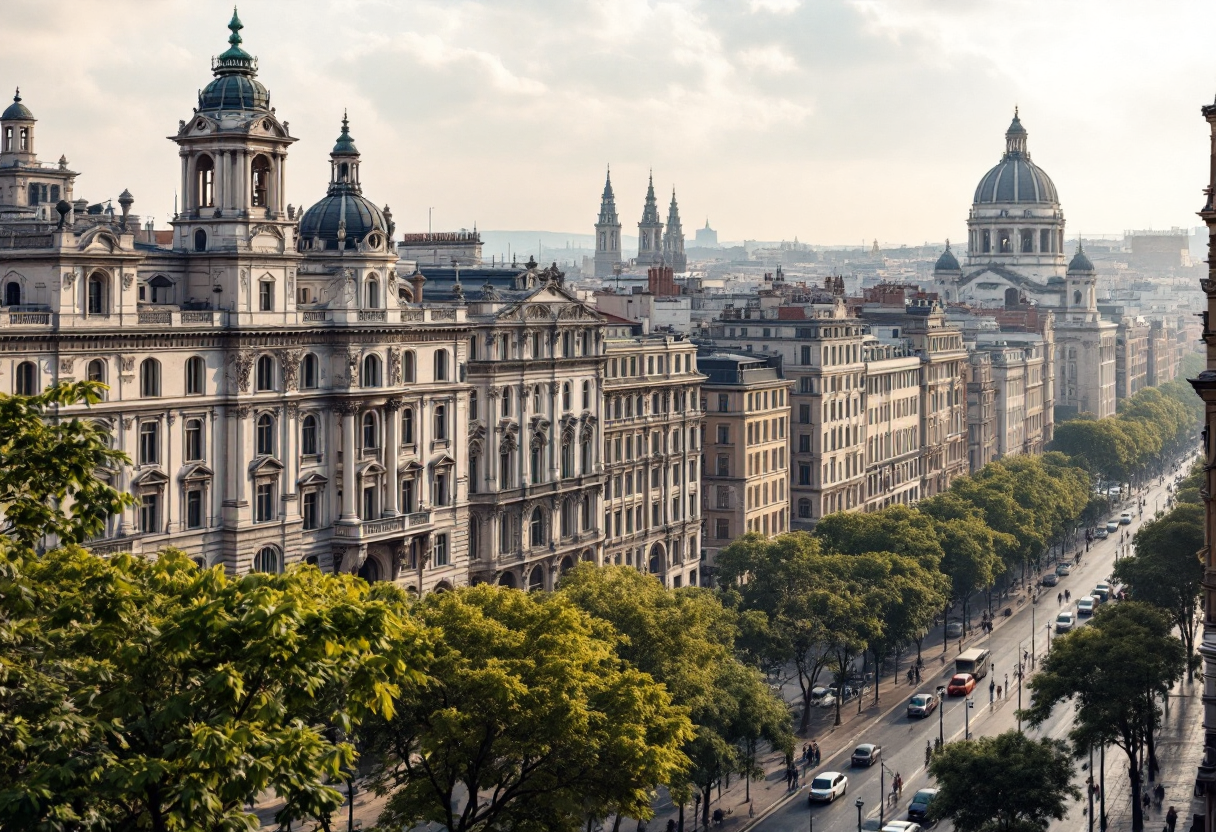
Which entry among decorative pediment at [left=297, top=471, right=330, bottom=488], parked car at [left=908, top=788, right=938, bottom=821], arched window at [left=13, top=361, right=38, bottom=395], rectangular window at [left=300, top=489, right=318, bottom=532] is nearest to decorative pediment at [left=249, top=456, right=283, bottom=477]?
decorative pediment at [left=297, top=471, right=330, bottom=488]

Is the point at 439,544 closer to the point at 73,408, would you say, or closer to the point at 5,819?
the point at 73,408

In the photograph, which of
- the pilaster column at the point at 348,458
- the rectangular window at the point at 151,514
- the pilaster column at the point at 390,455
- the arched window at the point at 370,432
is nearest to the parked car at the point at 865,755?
the pilaster column at the point at 390,455

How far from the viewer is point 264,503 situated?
102 meters

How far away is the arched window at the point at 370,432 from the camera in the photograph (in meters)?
109

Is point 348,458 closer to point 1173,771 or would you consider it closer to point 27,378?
point 27,378

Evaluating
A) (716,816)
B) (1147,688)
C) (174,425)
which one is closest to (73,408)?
(174,425)

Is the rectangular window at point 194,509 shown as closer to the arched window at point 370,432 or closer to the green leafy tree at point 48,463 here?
the arched window at point 370,432

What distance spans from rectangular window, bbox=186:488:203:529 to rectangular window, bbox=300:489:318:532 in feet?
24.3

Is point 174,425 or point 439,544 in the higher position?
point 174,425

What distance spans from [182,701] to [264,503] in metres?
63.4

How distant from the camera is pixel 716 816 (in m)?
94.0

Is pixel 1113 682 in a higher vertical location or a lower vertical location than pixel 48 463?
lower

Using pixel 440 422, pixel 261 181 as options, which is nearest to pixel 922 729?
pixel 440 422

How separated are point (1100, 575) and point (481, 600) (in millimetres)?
111125
